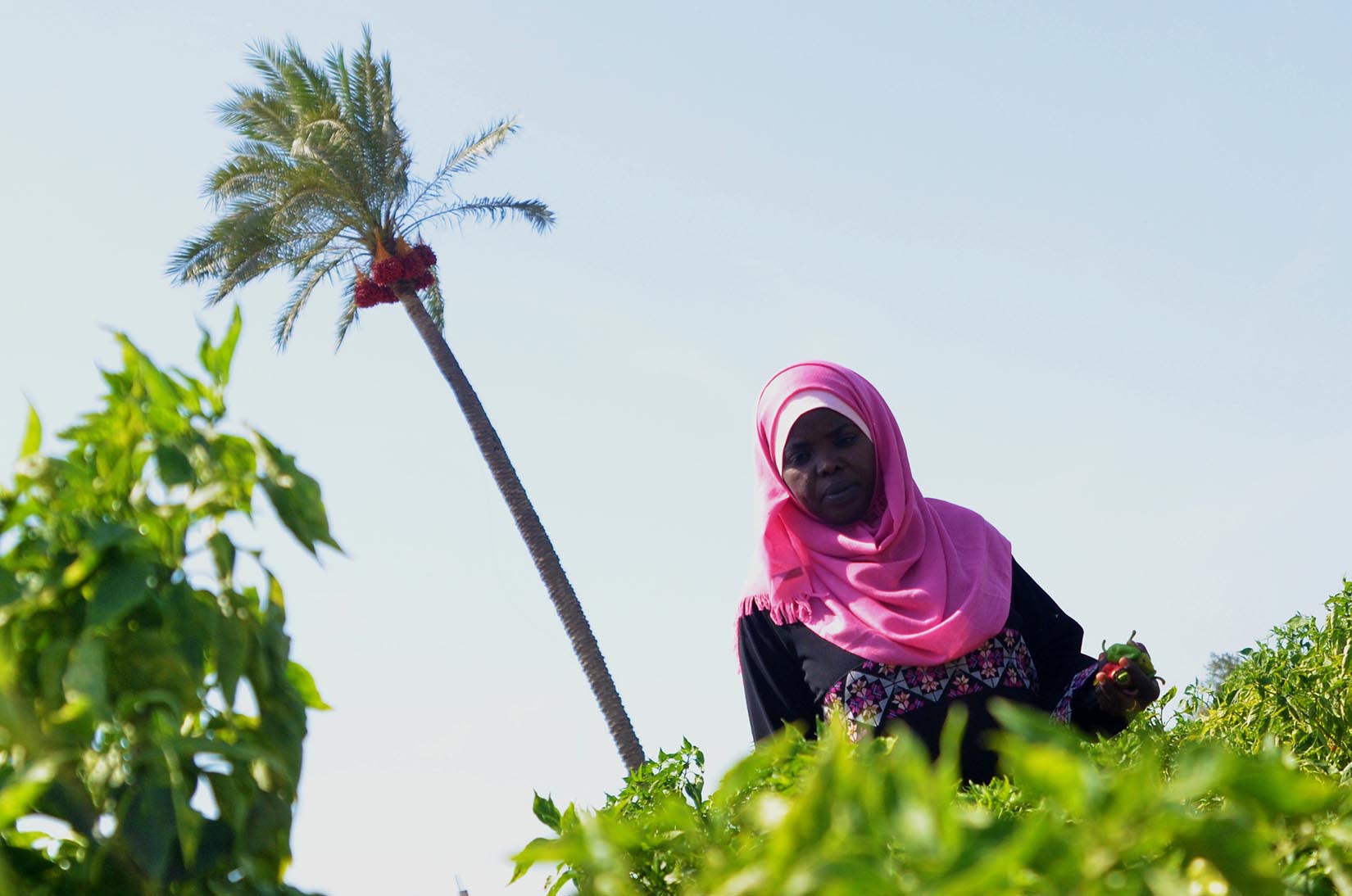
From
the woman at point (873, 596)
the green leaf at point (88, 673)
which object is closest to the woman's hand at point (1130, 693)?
the woman at point (873, 596)

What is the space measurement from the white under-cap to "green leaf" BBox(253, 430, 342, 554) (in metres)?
2.86

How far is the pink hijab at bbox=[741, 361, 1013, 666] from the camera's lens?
3553mm

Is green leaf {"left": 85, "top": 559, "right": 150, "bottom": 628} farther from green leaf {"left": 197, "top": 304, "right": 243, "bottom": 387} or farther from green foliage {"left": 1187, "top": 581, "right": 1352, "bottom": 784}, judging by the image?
green foliage {"left": 1187, "top": 581, "right": 1352, "bottom": 784}

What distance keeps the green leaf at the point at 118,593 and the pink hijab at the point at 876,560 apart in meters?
2.81

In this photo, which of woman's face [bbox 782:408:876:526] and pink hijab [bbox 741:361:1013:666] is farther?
woman's face [bbox 782:408:876:526]

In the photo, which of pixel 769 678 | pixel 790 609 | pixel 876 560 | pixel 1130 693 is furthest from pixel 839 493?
pixel 1130 693

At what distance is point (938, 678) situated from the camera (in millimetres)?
3543

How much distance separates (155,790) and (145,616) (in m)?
0.11

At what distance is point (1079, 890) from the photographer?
0.58m

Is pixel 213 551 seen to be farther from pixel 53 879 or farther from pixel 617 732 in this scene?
pixel 617 732

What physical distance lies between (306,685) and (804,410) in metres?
2.78

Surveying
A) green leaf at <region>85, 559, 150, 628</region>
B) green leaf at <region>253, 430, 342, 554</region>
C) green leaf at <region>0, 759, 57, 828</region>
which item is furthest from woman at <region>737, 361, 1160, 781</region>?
green leaf at <region>0, 759, 57, 828</region>

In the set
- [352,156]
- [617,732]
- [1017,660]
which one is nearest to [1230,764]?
[1017,660]

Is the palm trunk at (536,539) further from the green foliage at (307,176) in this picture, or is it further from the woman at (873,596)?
the woman at (873,596)
